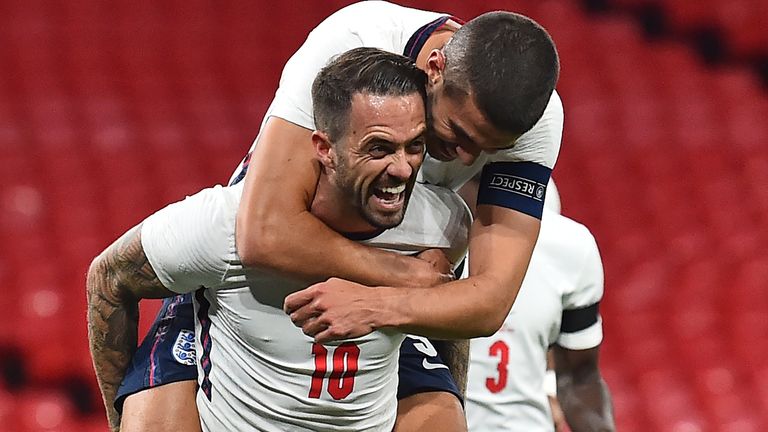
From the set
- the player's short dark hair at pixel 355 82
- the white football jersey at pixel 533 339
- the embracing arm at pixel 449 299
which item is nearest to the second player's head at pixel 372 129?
the player's short dark hair at pixel 355 82

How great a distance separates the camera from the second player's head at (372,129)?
166 cm

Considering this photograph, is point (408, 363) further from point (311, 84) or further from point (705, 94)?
point (705, 94)

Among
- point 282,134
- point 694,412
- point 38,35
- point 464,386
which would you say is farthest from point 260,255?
point 38,35

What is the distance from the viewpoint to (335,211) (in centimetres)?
175

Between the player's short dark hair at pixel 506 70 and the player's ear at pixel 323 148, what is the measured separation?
0.16 meters

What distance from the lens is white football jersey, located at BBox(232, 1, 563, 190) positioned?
5.95 ft

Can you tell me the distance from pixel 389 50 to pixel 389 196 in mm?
259

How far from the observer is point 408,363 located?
197 centimetres

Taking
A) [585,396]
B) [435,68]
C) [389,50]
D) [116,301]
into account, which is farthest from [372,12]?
[585,396]

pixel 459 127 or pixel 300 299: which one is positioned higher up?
pixel 459 127

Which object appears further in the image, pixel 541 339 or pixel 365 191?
pixel 541 339

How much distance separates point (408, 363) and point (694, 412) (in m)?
2.01

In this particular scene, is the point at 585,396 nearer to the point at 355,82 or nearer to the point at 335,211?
the point at 335,211

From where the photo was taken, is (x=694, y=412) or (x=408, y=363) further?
(x=694, y=412)
